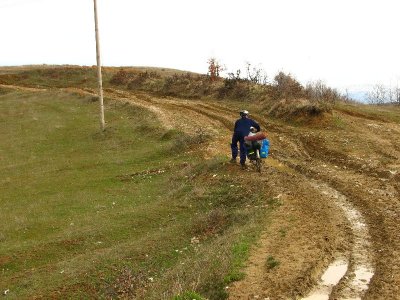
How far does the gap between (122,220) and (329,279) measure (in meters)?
9.31

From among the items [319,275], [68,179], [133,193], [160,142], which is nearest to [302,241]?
[319,275]

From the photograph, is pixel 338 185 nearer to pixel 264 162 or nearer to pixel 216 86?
pixel 264 162

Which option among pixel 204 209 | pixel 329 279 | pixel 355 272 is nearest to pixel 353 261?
pixel 355 272

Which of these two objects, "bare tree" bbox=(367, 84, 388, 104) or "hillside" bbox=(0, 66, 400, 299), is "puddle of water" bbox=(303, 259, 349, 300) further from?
"bare tree" bbox=(367, 84, 388, 104)

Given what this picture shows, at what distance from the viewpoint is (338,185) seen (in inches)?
619

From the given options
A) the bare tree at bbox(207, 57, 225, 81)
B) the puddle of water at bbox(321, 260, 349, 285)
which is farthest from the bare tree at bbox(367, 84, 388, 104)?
the puddle of water at bbox(321, 260, 349, 285)

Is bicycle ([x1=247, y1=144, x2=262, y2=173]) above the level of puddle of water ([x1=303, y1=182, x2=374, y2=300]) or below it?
above

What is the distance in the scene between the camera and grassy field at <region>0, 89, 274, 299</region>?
11.5 meters

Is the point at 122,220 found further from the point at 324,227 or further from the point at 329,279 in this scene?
the point at 329,279

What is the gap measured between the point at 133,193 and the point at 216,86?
2710 cm

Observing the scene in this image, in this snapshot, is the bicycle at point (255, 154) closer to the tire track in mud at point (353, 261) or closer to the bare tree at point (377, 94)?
the tire track in mud at point (353, 261)

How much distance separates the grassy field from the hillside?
2.3 inches

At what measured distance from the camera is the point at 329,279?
893 cm

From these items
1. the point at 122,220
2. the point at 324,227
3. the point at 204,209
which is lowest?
the point at 122,220
